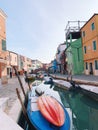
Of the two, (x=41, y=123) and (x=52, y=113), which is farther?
(x=52, y=113)

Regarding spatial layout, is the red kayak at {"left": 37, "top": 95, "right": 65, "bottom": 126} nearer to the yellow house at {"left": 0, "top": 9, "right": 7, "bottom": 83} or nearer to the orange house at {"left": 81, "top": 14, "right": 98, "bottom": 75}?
the yellow house at {"left": 0, "top": 9, "right": 7, "bottom": 83}

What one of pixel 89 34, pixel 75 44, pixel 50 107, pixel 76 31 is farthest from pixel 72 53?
pixel 50 107

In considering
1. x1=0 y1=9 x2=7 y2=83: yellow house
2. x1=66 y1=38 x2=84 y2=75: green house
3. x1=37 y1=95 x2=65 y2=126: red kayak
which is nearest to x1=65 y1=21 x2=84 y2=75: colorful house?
x1=66 y1=38 x2=84 y2=75: green house

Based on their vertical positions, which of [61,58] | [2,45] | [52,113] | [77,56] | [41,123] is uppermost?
[61,58]

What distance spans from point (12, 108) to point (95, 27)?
2210 cm

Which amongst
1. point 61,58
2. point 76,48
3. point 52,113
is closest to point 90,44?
point 76,48

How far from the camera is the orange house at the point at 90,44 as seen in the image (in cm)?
2805

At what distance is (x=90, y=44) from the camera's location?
30.3 meters

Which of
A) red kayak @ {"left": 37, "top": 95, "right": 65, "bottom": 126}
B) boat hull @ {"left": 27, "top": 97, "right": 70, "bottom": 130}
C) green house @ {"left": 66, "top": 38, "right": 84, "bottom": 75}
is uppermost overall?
green house @ {"left": 66, "top": 38, "right": 84, "bottom": 75}

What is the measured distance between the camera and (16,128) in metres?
A: 4.80

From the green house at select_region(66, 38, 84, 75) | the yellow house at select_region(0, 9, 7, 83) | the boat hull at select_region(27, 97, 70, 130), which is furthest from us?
the green house at select_region(66, 38, 84, 75)

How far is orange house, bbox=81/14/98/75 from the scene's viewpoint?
92.0 ft

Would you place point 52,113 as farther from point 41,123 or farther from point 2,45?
point 2,45

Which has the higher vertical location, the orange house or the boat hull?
the orange house
